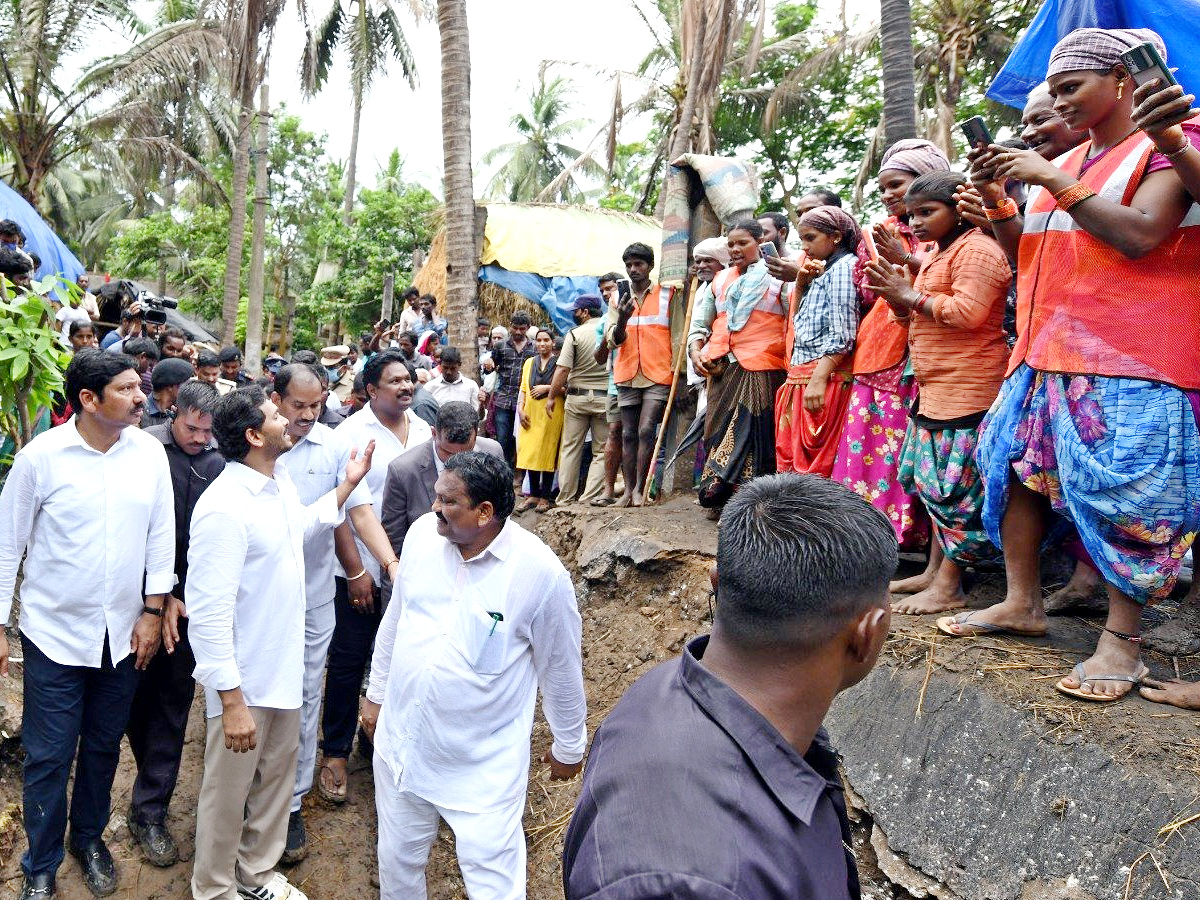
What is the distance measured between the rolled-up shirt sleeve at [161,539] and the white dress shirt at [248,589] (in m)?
0.47

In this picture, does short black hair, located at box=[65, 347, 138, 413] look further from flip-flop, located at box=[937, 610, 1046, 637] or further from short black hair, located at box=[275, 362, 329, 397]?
flip-flop, located at box=[937, 610, 1046, 637]

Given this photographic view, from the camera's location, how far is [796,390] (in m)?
4.83

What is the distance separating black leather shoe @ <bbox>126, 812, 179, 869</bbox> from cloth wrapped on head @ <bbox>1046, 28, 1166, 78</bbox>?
479 centimetres

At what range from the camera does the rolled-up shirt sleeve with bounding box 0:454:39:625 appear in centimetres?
335

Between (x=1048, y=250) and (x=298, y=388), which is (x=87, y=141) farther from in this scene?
(x=1048, y=250)

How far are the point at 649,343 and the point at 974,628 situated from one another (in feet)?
13.0

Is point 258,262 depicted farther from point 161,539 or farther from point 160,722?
point 161,539

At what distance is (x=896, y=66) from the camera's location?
658 centimetres

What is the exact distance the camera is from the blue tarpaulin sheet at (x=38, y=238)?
1191 centimetres

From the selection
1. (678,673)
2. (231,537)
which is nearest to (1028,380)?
(678,673)

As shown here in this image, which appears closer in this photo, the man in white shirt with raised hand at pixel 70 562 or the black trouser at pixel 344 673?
the man in white shirt with raised hand at pixel 70 562

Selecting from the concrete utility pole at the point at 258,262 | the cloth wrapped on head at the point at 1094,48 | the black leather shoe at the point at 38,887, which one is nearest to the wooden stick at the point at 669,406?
the cloth wrapped on head at the point at 1094,48

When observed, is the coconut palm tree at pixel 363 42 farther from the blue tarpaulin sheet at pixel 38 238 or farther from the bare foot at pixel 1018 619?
the bare foot at pixel 1018 619

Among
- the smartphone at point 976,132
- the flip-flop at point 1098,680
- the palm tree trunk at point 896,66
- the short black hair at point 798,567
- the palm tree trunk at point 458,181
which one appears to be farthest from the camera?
the palm tree trunk at point 458,181
